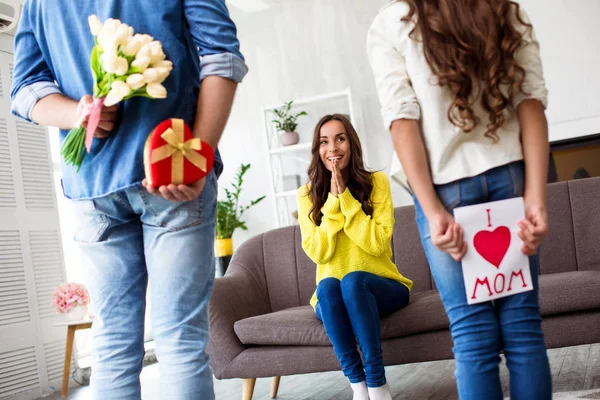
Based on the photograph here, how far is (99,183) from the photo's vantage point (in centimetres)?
115

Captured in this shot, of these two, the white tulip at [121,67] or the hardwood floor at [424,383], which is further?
the hardwood floor at [424,383]

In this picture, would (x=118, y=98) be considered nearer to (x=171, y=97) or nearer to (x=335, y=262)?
(x=171, y=97)

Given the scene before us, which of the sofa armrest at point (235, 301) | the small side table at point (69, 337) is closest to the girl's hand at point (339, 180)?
the sofa armrest at point (235, 301)

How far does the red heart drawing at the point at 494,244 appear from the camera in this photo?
1.20 m

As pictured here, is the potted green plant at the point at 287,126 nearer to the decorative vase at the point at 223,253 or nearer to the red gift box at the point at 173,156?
the decorative vase at the point at 223,253

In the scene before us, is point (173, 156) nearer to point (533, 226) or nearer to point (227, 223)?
point (533, 226)

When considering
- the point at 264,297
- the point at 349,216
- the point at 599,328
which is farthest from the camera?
the point at 264,297

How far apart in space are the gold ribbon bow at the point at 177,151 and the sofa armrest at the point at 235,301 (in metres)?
1.70

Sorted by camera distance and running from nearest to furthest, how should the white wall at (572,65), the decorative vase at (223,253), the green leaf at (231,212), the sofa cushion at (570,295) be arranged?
the sofa cushion at (570,295) < the white wall at (572,65) < the decorative vase at (223,253) < the green leaf at (231,212)

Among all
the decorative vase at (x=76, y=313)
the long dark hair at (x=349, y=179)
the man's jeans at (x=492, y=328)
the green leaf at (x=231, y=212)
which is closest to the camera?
the man's jeans at (x=492, y=328)

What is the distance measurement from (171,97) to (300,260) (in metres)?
2.08

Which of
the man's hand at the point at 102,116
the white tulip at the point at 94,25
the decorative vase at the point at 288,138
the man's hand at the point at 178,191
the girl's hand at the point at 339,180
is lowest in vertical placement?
the man's hand at the point at 178,191

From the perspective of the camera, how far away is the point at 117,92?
1.07 meters

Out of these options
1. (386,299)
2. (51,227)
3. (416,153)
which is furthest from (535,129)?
(51,227)
